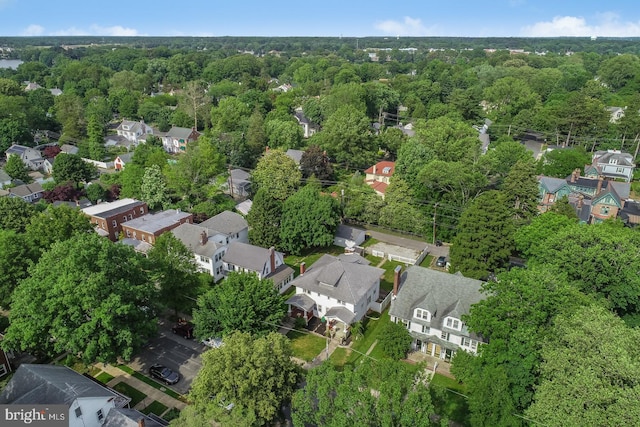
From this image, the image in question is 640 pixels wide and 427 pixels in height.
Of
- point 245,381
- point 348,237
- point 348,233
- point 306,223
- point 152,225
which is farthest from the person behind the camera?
point 348,233

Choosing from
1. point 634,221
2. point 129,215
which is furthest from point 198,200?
point 634,221

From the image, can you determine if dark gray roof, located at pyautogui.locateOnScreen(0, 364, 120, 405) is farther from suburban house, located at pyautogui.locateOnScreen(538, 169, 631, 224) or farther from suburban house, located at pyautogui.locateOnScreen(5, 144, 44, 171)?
suburban house, located at pyautogui.locateOnScreen(5, 144, 44, 171)

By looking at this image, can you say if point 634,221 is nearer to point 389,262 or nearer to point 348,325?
point 389,262

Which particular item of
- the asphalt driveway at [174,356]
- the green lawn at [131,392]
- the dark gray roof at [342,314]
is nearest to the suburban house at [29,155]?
the asphalt driveway at [174,356]

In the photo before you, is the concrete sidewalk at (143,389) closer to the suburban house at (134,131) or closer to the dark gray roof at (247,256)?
the dark gray roof at (247,256)

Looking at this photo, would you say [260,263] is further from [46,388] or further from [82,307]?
[46,388]

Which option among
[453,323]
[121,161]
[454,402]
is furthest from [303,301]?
[121,161]
